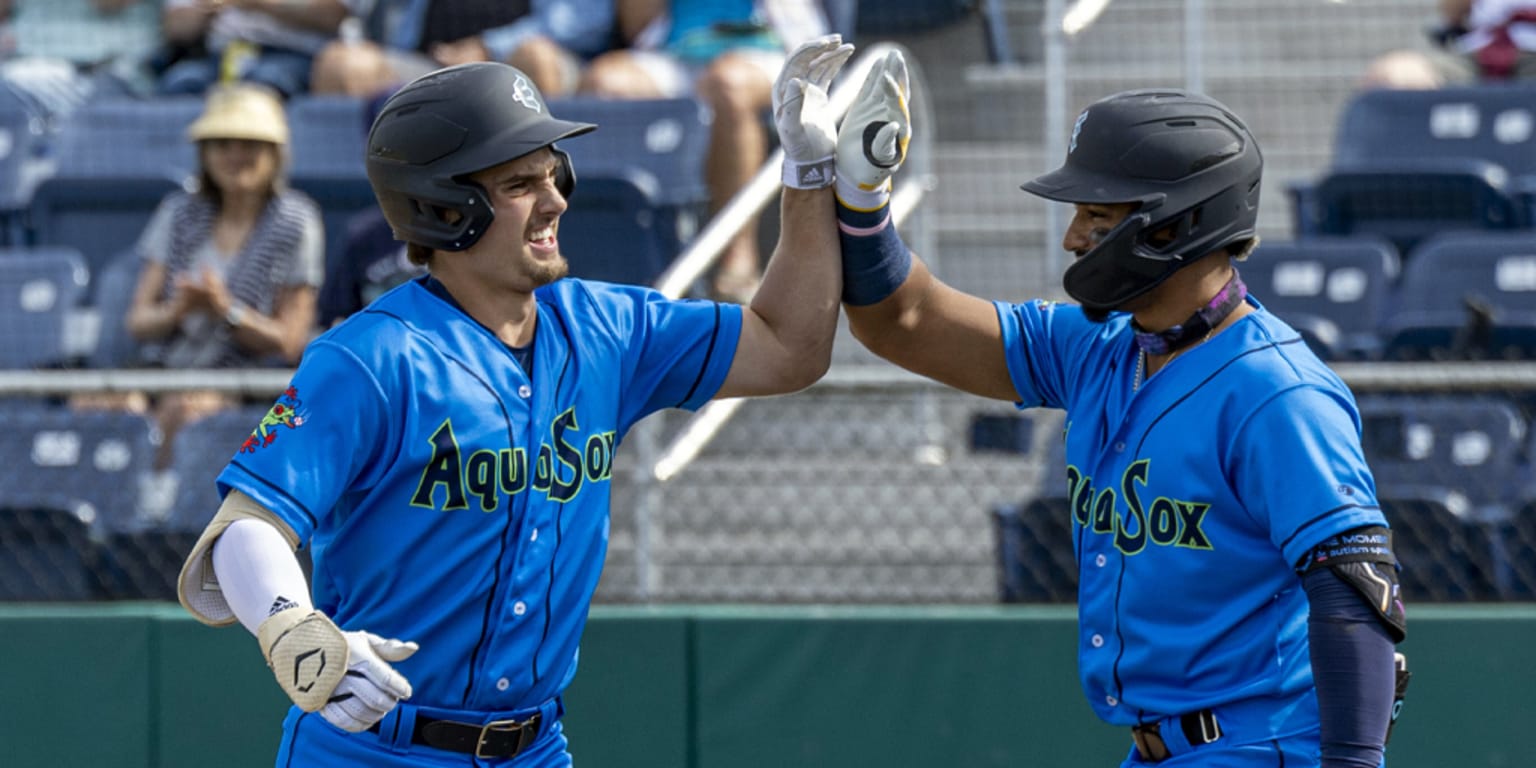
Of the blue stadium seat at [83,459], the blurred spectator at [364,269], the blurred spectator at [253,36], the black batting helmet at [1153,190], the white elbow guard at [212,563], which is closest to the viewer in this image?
the white elbow guard at [212,563]

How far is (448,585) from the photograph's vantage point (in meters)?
2.97

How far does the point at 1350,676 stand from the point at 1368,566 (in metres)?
0.16

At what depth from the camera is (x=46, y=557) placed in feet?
17.5

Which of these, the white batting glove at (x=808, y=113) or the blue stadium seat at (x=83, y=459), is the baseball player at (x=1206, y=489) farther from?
the blue stadium seat at (x=83, y=459)

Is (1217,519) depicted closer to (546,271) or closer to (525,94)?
(546,271)

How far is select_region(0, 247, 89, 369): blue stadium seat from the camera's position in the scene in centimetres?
619

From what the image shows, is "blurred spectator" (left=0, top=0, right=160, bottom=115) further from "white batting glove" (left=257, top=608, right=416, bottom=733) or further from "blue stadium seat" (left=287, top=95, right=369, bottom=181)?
"white batting glove" (left=257, top=608, right=416, bottom=733)

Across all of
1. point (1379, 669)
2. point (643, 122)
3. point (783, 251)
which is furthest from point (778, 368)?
point (643, 122)

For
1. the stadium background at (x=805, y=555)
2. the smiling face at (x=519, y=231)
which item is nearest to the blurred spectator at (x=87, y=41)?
the stadium background at (x=805, y=555)

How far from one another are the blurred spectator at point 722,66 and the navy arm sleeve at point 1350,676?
3.70 metres

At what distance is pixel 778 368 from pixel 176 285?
2946mm

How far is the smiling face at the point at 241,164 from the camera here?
5.98 metres

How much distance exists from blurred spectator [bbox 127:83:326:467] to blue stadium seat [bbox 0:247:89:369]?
0.33 metres

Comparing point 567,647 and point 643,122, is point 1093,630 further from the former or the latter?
point 643,122
